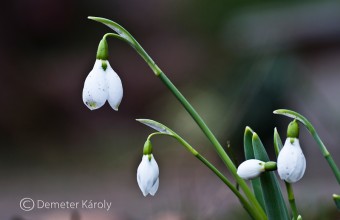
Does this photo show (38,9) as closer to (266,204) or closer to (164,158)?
(164,158)

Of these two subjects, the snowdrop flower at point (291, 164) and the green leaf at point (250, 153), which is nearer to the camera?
the snowdrop flower at point (291, 164)

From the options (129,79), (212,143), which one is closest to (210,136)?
(212,143)

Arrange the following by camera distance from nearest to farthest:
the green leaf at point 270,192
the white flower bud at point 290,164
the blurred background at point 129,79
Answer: the white flower bud at point 290,164
the green leaf at point 270,192
the blurred background at point 129,79

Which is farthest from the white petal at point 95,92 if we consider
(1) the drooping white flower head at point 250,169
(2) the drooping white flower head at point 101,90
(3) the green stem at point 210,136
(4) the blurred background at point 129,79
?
(4) the blurred background at point 129,79

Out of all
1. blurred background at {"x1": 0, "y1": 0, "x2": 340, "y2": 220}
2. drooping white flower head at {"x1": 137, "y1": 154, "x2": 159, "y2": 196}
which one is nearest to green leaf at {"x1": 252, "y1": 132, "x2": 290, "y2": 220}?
drooping white flower head at {"x1": 137, "y1": 154, "x2": 159, "y2": 196}

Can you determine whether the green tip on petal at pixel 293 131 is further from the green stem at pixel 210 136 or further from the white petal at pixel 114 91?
the white petal at pixel 114 91

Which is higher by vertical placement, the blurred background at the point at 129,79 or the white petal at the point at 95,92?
the blurred background at the point at 129,79
